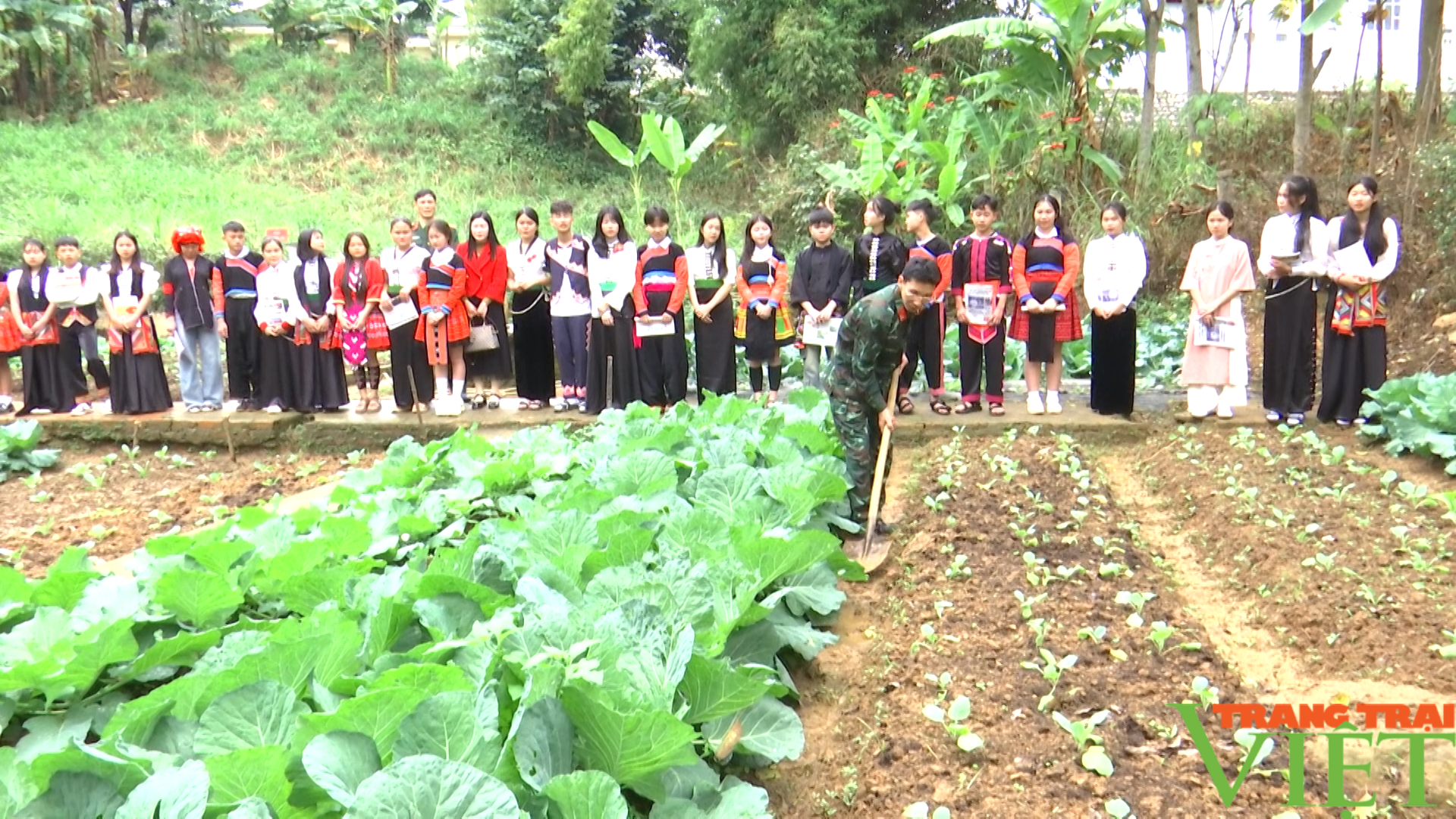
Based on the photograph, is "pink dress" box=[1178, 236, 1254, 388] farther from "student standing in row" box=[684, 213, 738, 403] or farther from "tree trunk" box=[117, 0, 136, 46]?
"tree trunk" box=[117, 0, 136, 46]

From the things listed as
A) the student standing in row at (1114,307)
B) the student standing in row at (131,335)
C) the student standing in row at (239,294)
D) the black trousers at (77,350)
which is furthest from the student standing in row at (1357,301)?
the black trousers at (77,350)

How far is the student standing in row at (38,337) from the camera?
8.40 m

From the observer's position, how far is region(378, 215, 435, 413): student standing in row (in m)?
7.79

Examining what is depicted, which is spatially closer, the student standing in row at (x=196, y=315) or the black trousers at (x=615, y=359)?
the black trousers at (x=615, y=359)

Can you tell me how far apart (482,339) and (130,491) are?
2.56m

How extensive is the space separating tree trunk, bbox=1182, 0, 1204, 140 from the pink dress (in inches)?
206

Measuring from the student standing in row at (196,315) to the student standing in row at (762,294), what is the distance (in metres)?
4.10

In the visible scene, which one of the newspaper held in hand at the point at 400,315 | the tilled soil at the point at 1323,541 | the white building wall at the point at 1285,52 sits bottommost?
the tilled soil at the point at 1323,541

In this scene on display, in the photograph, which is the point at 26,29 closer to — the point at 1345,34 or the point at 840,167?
the point at 840,167

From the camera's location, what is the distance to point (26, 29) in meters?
18.8

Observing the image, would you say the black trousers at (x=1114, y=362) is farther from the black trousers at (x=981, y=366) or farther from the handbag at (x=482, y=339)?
the handbag at (x=482, y=339)

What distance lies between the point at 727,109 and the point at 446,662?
47.8ft

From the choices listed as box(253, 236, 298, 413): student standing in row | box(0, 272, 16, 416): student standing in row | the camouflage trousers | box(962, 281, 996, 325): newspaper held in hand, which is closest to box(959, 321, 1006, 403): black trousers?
box(962, 281, 996, 325): newspaper held in hand

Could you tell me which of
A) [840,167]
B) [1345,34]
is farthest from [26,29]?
[1345,34]
